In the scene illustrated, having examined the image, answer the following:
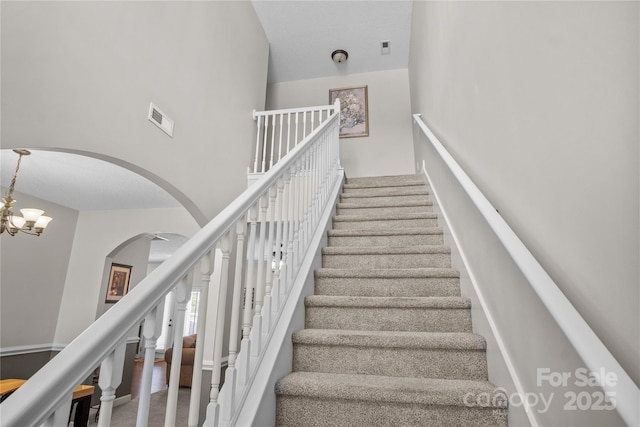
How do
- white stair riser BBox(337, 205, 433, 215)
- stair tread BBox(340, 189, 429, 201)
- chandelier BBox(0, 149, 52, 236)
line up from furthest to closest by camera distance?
stair tread BBox(340, 189, 429, 201) < chandelier BBox(0, 149, 52, 236) < white stair riser BBox(337, 205, 433, 215)

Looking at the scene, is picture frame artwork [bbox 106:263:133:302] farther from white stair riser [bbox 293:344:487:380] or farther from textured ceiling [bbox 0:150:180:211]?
white stair riser [bbox 293:344:487:380]

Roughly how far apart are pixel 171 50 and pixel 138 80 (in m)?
0.49

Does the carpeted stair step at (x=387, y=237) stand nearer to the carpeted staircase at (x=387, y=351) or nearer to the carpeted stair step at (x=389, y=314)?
the carpeted staircase at (x=387, y=351)

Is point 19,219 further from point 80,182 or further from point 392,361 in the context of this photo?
point 392,361

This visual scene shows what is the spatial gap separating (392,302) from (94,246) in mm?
5034

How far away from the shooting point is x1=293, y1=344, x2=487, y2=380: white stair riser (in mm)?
1453

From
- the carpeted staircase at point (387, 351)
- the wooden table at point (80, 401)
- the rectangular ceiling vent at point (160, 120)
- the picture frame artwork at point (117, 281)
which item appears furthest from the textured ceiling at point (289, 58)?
the carpeted staircase at point (387, 351)

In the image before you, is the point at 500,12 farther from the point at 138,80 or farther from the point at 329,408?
the point at 138,80

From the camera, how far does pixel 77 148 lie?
6.21ft

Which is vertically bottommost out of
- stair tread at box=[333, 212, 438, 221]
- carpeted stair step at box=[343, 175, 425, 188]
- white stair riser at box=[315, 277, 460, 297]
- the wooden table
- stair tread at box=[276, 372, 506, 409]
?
the wooden table

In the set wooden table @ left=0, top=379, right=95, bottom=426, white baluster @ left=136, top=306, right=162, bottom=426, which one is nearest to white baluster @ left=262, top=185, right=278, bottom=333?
white baluster @ left=136, top=306, right=162, bottom=426

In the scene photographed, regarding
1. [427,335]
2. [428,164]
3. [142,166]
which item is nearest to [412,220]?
→ [428,164]

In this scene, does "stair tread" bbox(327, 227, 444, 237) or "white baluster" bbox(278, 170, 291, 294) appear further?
"stair tread" bbox(327, 227, 444, 237)

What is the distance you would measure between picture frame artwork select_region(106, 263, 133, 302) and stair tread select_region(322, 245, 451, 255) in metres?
4.25
